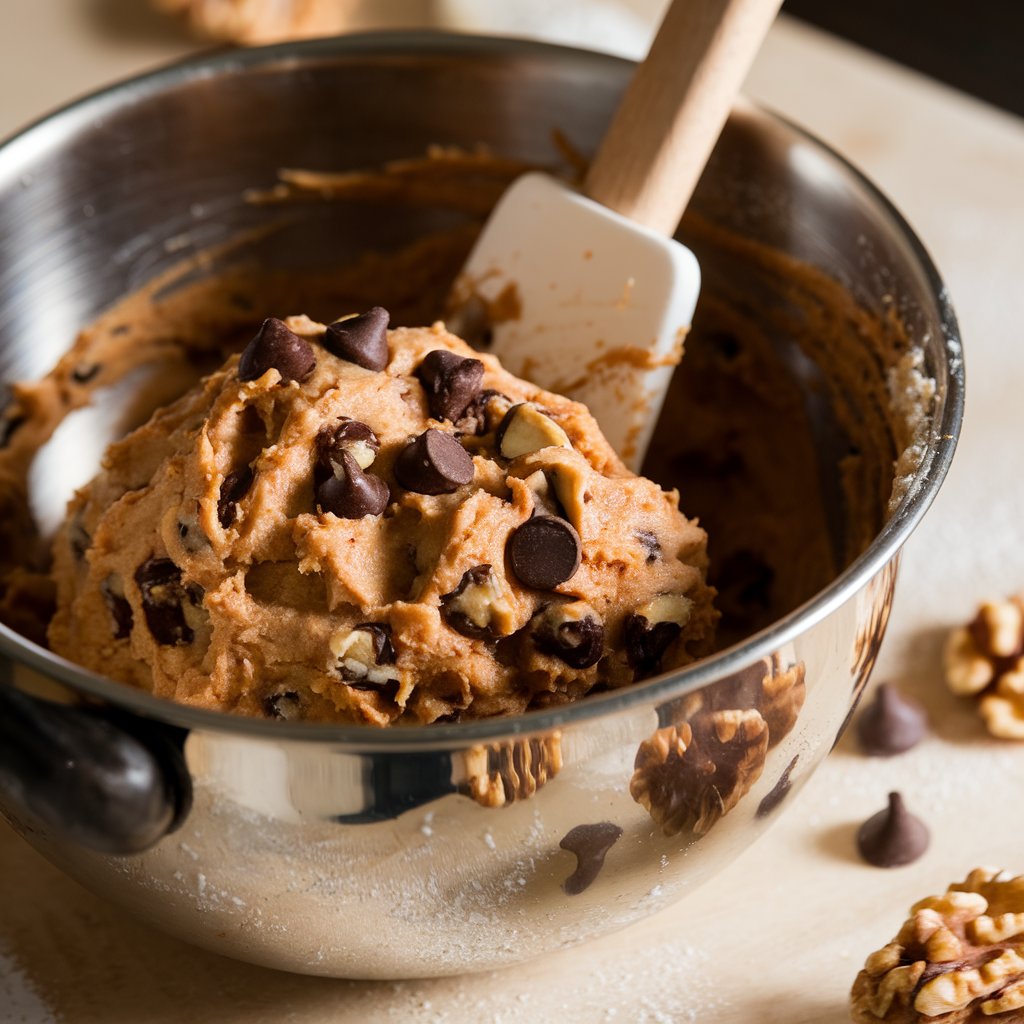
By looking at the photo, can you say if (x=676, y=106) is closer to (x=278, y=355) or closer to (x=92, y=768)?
(x=278, y=355)

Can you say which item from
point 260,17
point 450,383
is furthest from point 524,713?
point 260,17

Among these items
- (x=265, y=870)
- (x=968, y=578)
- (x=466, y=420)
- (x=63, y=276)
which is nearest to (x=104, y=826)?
(x=265, y=870)

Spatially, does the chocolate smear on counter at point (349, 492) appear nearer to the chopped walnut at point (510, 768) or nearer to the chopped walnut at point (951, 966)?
the chopped walnut at point (510, 768)

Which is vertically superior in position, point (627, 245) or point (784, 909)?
point (627, 245)

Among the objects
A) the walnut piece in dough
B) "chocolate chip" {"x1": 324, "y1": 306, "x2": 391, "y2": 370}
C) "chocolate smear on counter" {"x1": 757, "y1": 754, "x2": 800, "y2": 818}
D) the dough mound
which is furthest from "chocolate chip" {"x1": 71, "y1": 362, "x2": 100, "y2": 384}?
"chocolate smear on counter" {"x1": 757, "y1": 754, "x2": 800, "y2": 818}

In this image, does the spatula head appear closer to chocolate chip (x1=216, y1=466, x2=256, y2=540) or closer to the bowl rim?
the bowl rim

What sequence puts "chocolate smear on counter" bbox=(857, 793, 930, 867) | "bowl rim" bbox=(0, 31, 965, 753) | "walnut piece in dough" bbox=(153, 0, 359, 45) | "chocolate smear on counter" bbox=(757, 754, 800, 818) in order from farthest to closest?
"walnut piece in dough" bbox=(153, 0, 359, 45) < "chocolate smear on counter" bbox=(857, 793, 930, 867) < "chocolate smear on counter" bbox=(757, 754, 800, 818) < "bowl rim" bbox=(0, 31, 965, 753)

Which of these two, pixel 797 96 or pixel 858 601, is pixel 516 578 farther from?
pixel 797 96

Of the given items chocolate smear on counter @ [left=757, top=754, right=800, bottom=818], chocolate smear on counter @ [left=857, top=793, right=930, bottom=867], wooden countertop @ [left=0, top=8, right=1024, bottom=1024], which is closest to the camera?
chocolate smear on counter @ [left=757, top=754, right=800, bottom=818]
